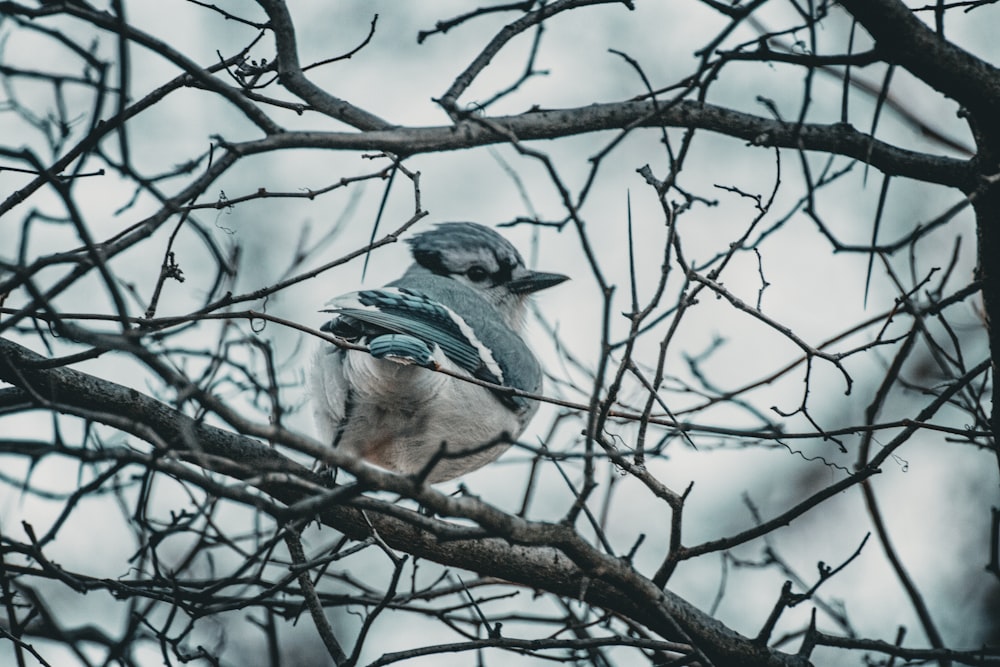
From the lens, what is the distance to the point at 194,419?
2717 mm

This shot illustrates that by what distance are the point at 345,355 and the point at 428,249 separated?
1.46 meters

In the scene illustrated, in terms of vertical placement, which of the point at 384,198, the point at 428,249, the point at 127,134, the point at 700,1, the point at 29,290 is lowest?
the point at 29,290

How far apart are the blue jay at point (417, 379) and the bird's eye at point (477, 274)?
0.39 meters

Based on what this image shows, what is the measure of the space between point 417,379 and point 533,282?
154cm

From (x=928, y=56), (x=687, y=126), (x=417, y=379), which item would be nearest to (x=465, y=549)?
(x=417, y=379)

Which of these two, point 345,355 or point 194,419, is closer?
point 194,419

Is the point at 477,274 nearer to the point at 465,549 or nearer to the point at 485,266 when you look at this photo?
the point at 485,266

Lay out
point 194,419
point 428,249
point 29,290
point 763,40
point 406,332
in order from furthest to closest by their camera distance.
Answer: point 428,249
point 406,332
point 194,419
point 763,40
point 29,290

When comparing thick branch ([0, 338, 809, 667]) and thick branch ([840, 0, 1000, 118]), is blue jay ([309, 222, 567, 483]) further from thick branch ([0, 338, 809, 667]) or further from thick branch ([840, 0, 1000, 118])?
thick branch ([840, 0, 1000, 118])

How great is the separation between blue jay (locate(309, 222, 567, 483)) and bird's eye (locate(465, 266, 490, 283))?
394mm

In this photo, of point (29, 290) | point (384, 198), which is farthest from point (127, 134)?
point (384, 198)

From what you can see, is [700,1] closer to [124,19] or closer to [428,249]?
[124,19]

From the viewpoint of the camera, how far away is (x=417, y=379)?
376 centimetres

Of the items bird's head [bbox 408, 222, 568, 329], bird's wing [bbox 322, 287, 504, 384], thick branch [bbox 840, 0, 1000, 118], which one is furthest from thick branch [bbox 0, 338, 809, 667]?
bird's head [bbox 408, 222, 568, 329]
